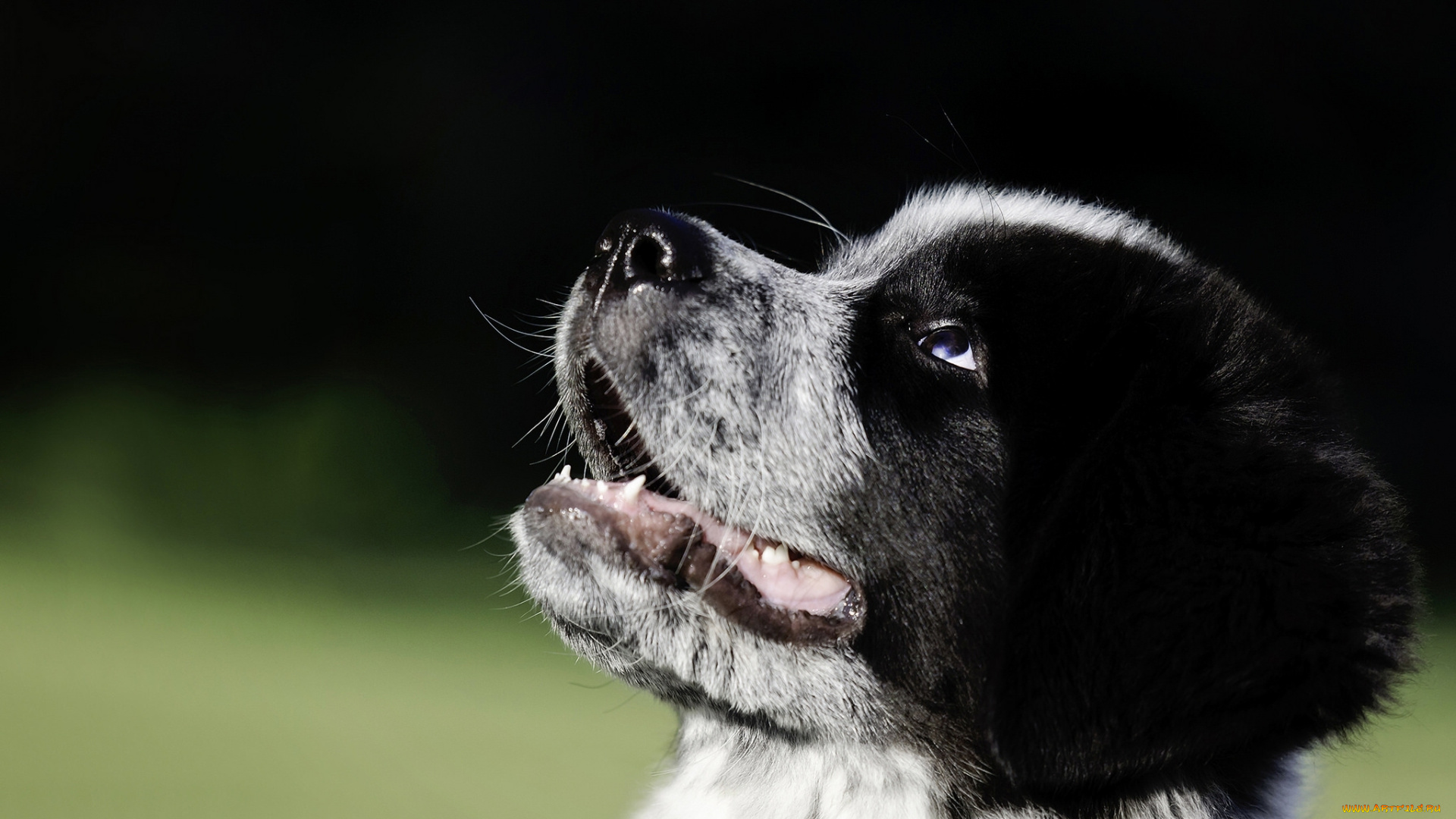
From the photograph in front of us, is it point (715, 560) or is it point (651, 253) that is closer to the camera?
point (715, 560)

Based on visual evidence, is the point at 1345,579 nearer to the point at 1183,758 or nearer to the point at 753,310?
the point at 1183,758

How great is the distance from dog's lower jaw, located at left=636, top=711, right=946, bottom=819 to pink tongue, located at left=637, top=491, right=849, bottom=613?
26 centimetres

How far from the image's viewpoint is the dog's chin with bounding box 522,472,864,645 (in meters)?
2.05

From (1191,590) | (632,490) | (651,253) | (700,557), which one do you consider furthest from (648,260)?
(1191,590)

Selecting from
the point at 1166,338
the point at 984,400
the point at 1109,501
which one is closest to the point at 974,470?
the point at 984,400

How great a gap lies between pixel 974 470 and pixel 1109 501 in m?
0.26

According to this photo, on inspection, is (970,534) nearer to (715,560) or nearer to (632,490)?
(715,560)

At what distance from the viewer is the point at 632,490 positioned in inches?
82.8

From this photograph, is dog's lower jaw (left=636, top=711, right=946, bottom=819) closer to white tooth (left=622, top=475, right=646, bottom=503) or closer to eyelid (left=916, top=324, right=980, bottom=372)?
white tooth (left=622, top=475, right=646, bottom=503)

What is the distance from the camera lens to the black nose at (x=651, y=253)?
86.7 inches

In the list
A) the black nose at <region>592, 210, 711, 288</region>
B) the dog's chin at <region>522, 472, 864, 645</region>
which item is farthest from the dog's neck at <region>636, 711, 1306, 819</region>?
the black nose at <region>592, 210, 711, 288</region>

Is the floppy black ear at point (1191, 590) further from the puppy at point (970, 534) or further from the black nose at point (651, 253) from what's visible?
the black nose at point (651, 253)

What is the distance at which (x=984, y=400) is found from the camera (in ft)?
7.07

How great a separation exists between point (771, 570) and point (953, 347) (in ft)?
1.77
